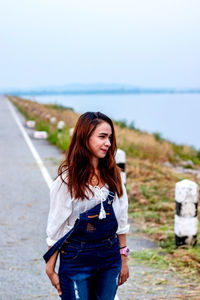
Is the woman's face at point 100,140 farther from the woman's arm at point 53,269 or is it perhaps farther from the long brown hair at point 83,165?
the woman's arm at point 53,269

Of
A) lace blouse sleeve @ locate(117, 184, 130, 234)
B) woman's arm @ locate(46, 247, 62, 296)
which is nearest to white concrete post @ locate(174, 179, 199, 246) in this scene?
lace blouse sleeve @ locate(117, 184, 130, 234)

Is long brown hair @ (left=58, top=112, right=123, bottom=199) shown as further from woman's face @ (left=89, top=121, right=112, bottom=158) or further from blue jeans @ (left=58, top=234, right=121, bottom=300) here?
blue jeans @ (left=58, top=234, right=121, bottom=300)

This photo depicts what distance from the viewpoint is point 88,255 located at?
2596mm

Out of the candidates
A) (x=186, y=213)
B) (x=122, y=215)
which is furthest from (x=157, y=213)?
(x=122, y=215)

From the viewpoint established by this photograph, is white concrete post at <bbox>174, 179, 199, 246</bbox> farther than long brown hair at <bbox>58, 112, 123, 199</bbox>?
Yes

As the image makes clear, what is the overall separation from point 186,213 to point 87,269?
119 inches

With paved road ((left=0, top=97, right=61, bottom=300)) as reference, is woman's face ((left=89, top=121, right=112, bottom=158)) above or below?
above

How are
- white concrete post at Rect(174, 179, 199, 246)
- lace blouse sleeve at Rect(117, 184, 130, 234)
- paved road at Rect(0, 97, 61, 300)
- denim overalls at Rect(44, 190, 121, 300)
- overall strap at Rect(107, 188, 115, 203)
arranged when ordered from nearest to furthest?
denim overalls at Rect(44, 190, 121, 300)
overall strap at Rect(107, 188, 115, 203)
lace blouse sleeve at Rect(117, 184, 130, 234)
paved road at Rect(0, 97, 61, 300)
white concrete post at Rect(174, 179, 199, 246)

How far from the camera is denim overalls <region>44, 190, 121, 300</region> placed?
2.59 metres

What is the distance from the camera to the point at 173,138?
961 inches

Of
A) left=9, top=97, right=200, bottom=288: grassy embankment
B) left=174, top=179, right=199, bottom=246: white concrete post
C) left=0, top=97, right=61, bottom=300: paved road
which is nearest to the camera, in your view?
left=0, top=97, right=61, bottom=300: paved road

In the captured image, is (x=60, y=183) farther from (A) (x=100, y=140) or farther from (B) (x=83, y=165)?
(A) (x=100, y=140)

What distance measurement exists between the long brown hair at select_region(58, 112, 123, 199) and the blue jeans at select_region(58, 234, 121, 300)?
0.28 meters

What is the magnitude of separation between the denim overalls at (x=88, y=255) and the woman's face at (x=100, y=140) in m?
0.27
